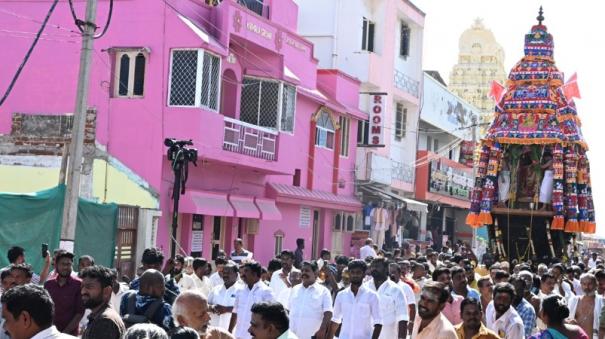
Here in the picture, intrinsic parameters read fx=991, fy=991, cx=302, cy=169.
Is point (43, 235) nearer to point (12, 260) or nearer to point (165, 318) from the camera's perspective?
point (12, 260)

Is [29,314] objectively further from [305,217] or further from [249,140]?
[305,217]

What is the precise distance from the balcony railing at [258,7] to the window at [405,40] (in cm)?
1129

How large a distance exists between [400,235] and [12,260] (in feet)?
84.9

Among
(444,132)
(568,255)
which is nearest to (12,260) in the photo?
(568,255)

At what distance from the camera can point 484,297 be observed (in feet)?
35.3

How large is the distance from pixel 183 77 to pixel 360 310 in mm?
12260

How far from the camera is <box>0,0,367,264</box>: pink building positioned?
2148cm

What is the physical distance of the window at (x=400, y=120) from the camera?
37219mm

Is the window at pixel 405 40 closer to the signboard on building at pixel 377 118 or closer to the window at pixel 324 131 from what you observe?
the signboard on building at pixel 377 118

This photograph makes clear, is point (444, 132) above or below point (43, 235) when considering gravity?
above

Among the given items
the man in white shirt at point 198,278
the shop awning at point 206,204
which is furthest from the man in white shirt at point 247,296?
the shop awning at point 206,204

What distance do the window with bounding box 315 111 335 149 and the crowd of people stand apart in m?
14.5

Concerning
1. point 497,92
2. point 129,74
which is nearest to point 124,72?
point 129,74

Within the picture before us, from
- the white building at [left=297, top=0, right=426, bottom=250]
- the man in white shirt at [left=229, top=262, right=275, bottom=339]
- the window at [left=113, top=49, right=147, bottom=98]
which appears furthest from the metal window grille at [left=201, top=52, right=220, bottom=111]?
the white building at [left=297, top=0, right=426, bottom=250]
